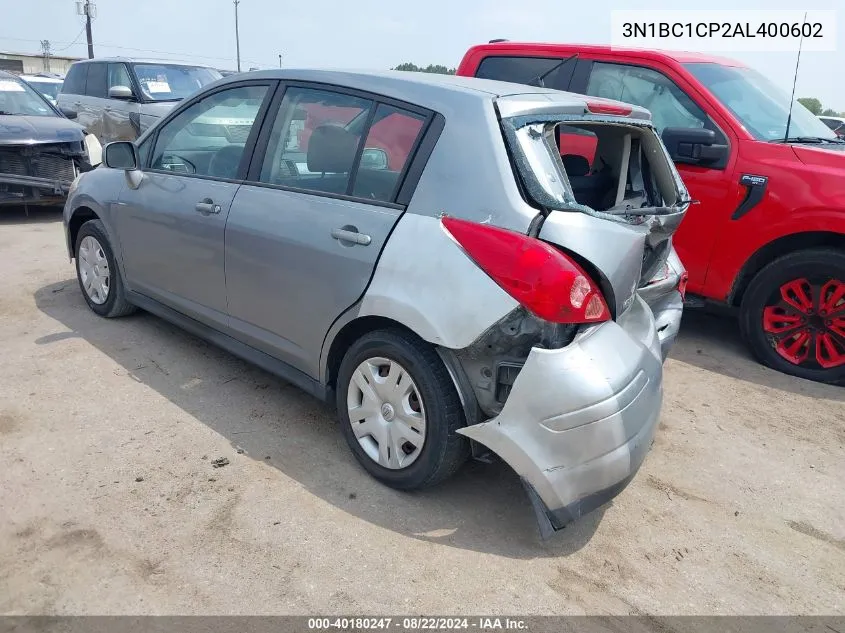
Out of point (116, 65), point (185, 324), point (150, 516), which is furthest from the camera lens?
point (116, 65)

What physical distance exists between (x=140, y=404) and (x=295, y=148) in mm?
1562

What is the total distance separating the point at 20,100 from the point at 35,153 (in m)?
1.39

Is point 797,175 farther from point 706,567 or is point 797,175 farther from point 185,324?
point 185,324

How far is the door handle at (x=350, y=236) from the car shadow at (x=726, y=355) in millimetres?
2859

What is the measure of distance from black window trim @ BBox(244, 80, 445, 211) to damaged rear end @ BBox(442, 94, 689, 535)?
0.29 m

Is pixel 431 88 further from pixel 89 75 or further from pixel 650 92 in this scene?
pixel 89 75

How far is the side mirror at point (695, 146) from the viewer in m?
4.43

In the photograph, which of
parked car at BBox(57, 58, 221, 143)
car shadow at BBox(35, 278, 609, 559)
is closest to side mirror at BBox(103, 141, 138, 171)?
car shadow at BBox(35, 278, 609, 559)

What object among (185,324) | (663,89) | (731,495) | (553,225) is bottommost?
(731,495)

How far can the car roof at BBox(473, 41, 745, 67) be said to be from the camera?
4879 mm

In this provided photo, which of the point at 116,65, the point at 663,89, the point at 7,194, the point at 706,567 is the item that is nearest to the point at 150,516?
the point at 706,567

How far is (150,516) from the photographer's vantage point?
267 cm

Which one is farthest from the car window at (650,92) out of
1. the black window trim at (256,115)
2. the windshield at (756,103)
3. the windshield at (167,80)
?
the windshield at (167,80)

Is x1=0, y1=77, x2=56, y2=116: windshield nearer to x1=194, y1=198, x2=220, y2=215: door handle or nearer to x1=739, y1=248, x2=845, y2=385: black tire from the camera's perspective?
x1=194, y1=198, x2=220, y2=215: door handle
